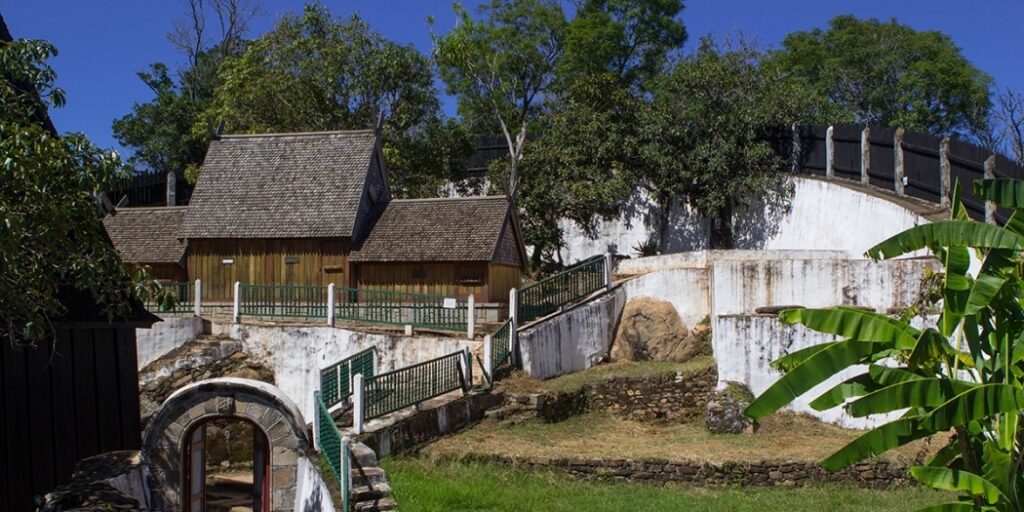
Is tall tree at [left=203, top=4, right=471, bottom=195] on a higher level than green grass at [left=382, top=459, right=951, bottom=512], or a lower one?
higher

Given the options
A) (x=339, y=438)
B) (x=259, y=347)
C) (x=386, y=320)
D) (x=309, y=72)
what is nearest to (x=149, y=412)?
(x=259, y=347)

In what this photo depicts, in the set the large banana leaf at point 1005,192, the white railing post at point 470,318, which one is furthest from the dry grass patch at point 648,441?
the large banana leaf at point 1005,192

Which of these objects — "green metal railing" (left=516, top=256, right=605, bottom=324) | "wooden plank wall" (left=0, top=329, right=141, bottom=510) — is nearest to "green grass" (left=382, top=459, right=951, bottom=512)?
"wooden plank wall" (left=0, top=329, right=141, bottom=510)

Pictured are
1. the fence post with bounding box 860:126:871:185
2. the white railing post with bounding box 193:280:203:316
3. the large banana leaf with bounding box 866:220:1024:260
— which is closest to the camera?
the large banana leaf with bounding box 866:220:1024:260

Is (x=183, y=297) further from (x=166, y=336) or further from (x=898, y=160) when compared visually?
(x=898, y=160)

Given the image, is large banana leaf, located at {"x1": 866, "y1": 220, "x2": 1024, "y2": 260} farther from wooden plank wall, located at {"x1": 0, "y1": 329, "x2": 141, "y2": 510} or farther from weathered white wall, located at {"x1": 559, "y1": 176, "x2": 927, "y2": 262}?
weathered white wall, located at {"x1": 559, "y1": 176, "x2": 927, "y2": 262}

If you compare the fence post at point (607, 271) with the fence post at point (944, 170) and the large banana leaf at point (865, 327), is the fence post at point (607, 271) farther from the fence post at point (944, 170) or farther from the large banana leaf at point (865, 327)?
the large banana leaf at point (865, 327)

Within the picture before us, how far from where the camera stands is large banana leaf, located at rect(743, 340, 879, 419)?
9.28 m

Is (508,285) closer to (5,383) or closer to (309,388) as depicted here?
(309,388)

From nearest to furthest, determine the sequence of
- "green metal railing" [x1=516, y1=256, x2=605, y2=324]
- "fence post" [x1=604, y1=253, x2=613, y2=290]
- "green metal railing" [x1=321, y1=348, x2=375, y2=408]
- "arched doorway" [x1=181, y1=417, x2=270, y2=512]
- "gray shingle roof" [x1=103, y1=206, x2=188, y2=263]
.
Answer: "arched doorway" [x1=181, y1=417, x2=270, y2=512] → "green metal railing" [x1=321, y1=348, x2=375, y2=408] → "green metal railing" [x1=516, y1=256, x2=605, y2=324] → "fence post" [x1=604, y1=253, x2=613, y2=290] → "gray shingle roof" [x1=103, y1=206, x2=188, y2=263]

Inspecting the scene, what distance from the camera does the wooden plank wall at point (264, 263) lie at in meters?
27.4

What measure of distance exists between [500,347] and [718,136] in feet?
43.5

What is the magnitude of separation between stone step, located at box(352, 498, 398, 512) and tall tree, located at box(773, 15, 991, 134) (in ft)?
98.7

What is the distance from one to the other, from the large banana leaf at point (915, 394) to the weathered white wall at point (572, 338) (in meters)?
13.5
